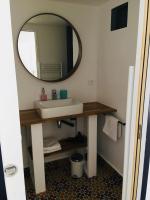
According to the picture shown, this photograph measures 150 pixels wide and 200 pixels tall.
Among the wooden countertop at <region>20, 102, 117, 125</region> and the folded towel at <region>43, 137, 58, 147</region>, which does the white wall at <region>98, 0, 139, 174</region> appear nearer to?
the wooden countertop at <region>20, 102, 117, 125</region>

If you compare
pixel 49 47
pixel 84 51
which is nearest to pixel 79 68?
pixel 84 51

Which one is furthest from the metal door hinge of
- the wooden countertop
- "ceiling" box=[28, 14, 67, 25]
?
"ceiling" box=[28, 14, 67, 25]

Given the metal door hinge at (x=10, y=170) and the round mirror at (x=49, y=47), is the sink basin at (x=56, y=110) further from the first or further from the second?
the metal door hinge at (x=10, y=170)

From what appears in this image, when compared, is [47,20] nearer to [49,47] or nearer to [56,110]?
[49,47]

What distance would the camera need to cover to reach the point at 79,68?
2.50 meters

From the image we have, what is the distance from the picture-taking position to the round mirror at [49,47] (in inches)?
85.0

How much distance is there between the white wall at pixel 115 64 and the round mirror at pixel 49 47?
383 mm

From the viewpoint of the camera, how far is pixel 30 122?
6.03 feet

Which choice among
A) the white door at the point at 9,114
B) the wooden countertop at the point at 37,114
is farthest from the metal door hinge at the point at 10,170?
the wooden countertop at the point at 37,114

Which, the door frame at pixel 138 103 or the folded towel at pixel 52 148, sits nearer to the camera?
the door frame at pixel 138 103

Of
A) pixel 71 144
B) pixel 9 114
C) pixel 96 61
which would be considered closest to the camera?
pixel 9 114

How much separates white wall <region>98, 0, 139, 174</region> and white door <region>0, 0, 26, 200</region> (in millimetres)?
1536

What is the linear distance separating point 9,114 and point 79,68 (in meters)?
1.87

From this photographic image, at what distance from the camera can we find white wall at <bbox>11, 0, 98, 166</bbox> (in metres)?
2.09
